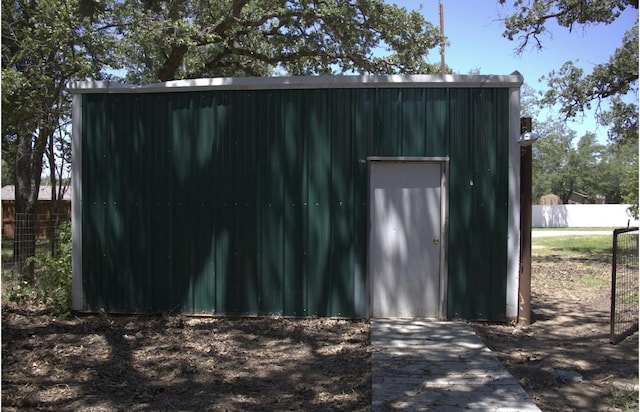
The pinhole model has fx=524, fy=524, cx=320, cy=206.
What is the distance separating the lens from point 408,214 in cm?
739

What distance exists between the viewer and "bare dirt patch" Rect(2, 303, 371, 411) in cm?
455

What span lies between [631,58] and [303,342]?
11.5 meters

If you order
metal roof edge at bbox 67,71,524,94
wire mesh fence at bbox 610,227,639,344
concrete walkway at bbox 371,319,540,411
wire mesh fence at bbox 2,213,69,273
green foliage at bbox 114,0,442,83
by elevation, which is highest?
green foliage at bbox 114,0,442,83

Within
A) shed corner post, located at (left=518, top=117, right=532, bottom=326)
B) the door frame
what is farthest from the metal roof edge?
the door frame

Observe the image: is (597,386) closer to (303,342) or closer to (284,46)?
(303,342)

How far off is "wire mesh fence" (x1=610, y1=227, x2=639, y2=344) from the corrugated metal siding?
141cm

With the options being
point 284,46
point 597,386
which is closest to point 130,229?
point 597,386

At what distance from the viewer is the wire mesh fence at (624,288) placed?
6184 millimetres

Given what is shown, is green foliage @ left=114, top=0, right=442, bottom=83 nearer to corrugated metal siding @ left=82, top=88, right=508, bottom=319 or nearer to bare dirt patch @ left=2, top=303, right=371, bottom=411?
corrugated metal siding @ left=82, top=88, right=508, bottom=319

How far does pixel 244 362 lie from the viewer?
5660 mm

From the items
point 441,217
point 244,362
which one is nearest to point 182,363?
point 244,362

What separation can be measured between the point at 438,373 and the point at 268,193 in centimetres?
348

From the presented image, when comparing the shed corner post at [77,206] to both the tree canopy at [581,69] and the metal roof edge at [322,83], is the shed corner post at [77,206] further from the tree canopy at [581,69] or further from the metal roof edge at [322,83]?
the tree canopy at [581,69]

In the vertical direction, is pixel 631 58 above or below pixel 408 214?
above
